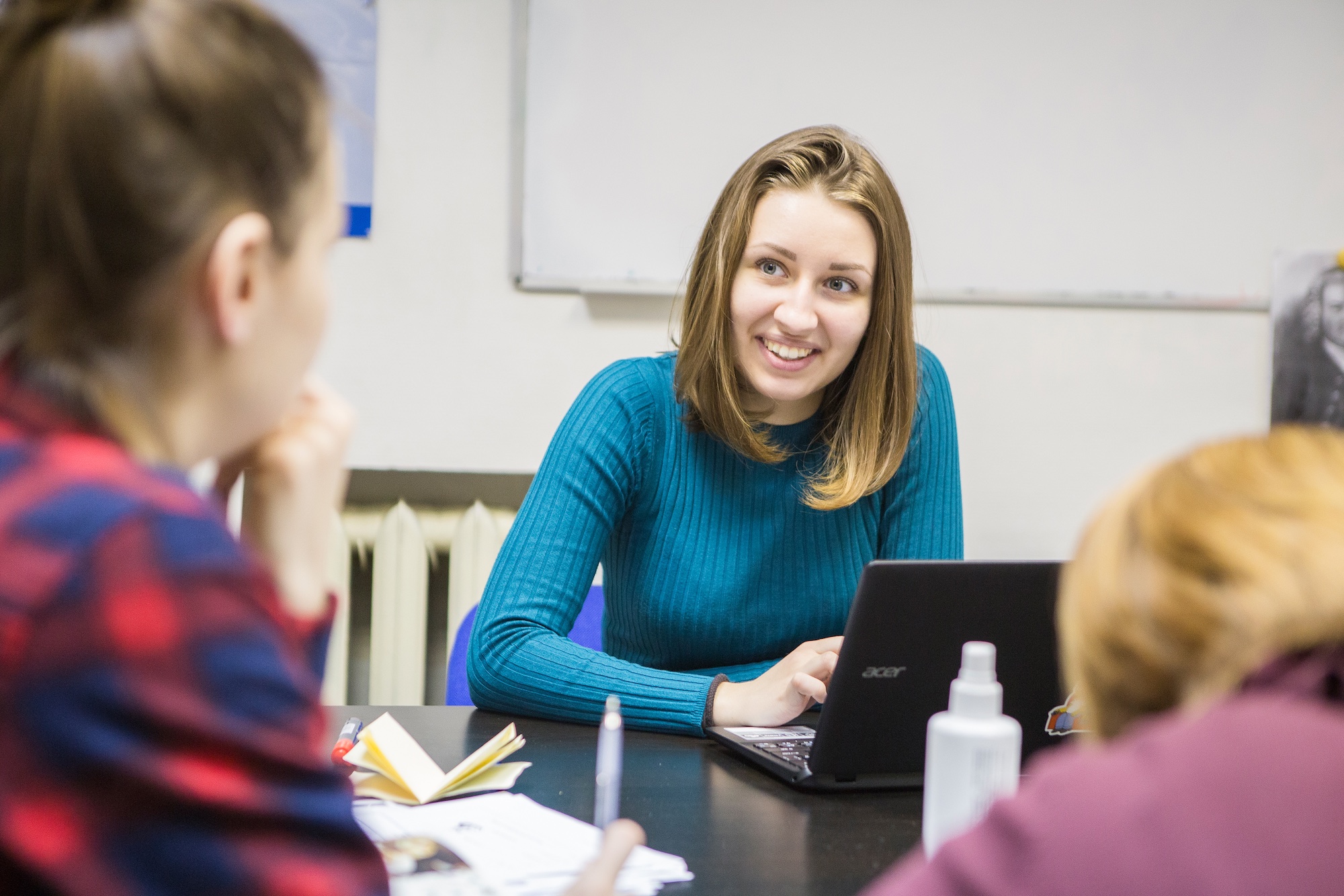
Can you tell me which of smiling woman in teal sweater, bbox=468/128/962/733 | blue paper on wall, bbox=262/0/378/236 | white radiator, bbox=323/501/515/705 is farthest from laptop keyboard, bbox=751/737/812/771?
blue paper on wall, bbox=262/0/378/236

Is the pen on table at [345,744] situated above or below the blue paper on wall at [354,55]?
below

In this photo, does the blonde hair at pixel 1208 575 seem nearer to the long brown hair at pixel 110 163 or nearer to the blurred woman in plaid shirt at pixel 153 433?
the blurred woman in plaid shirt at pixel 153 433

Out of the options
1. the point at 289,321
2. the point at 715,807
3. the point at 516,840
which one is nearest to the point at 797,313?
the point at 715,807

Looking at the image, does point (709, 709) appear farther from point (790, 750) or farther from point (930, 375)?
point (930, 375)

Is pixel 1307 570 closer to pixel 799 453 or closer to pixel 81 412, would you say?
pixel 81 412

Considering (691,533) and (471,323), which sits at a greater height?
(471,323)

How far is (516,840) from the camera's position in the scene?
2.60 ft

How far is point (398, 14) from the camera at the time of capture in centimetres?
211

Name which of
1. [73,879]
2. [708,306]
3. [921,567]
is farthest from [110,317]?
[708,306]

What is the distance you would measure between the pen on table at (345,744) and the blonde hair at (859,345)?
60cm

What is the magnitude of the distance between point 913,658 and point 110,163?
692mm

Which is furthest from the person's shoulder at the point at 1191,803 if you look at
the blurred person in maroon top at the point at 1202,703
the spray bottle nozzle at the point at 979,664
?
the spray bottle nozzle at the point at 979,664

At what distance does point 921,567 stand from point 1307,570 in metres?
0.51

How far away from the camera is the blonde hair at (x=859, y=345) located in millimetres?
1462
